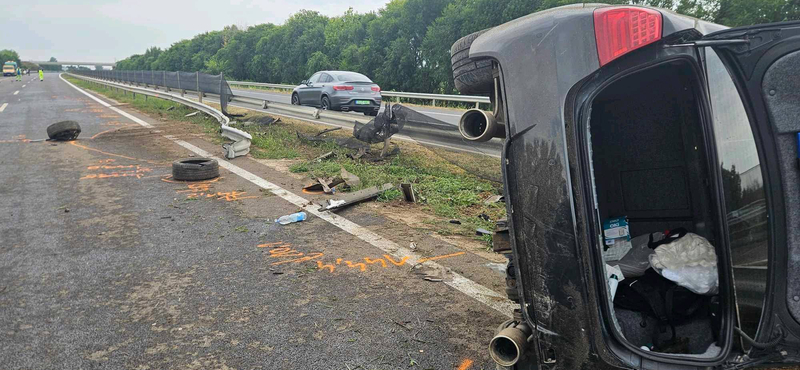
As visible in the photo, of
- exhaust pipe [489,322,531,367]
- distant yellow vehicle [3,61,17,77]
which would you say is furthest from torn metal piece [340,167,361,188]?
distant yellow vehicle [3,61,17,77]

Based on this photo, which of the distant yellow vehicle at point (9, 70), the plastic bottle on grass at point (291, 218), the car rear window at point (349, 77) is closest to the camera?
the plastic bottle on grass at point (291, 218)

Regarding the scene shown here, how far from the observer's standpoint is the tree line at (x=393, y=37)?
827 inches

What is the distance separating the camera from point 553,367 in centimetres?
205

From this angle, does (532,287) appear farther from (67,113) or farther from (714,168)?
(67,113)

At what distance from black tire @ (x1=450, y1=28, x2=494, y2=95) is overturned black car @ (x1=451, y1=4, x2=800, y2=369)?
0.67 feet

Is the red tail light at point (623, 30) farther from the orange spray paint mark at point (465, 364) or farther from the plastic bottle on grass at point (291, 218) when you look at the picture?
the plastic bottle on grass at point (291, 218)

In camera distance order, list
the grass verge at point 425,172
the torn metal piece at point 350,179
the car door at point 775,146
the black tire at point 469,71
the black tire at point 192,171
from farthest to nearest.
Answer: the black tire at point 192,171
the torn metal piece at point 350,179
the grass verge at point 425,172
the black tire at point 469,71
the car door at point 775,146

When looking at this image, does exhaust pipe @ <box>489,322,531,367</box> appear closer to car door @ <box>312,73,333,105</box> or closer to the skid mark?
the skid mark

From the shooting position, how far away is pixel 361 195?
6293mm

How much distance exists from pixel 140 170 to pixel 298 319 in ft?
20.2

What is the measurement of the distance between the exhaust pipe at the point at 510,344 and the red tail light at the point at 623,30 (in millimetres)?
1201

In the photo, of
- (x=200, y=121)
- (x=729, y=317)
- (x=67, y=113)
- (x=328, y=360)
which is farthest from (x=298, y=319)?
(x=67, y=113)

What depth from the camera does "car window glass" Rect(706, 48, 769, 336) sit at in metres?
1.86

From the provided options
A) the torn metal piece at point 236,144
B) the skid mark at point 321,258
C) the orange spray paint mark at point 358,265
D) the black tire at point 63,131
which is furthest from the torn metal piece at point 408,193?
the black tire at point 63,131
